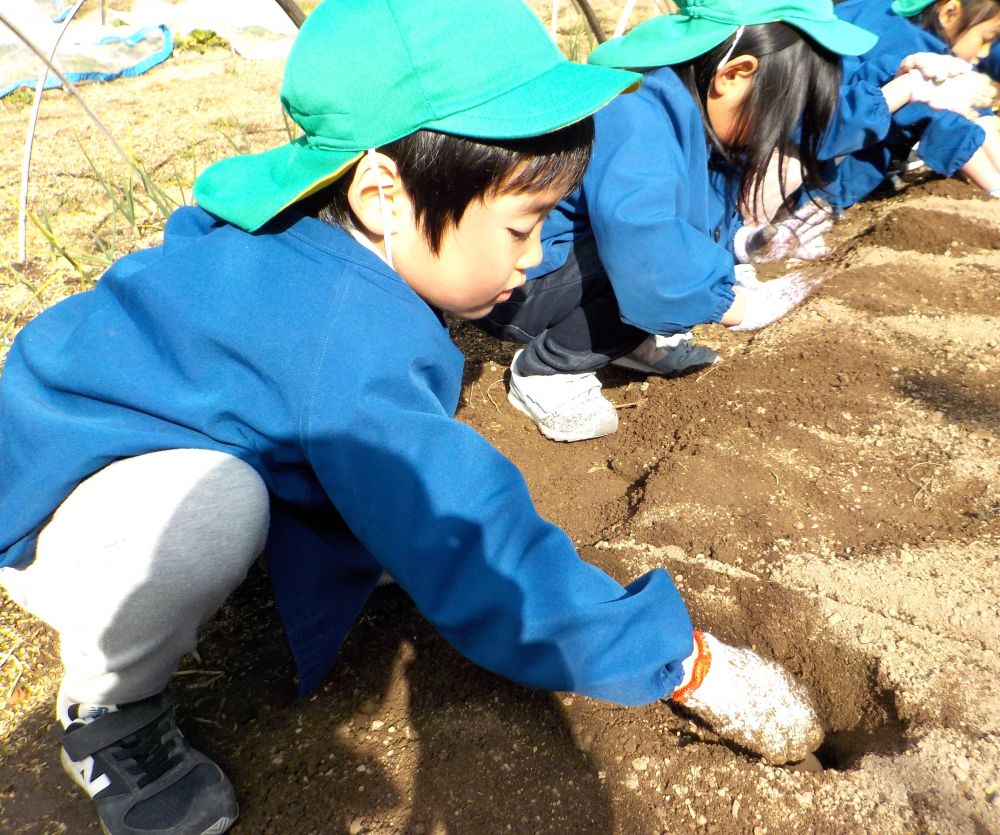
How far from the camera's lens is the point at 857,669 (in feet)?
4.39

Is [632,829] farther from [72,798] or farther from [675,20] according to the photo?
[675,20]

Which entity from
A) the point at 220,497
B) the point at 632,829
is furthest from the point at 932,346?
the point at 220,497

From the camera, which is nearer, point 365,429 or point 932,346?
point 365,429

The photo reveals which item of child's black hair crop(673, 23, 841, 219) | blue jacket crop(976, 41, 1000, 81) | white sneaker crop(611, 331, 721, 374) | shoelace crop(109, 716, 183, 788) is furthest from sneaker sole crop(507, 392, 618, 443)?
blue jacket crop(976, 41, 1000, 81)

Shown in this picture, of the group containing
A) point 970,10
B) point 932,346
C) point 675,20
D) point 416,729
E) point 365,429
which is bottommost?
point 932,346

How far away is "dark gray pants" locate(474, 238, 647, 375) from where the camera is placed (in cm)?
194

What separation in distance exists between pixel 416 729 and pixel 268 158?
100 cm

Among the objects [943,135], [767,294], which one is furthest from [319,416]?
[943,135]

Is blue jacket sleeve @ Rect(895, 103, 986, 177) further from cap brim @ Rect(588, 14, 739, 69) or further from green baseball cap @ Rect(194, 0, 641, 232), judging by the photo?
green baseball cap @ Rect(194, 0, 641, 232)

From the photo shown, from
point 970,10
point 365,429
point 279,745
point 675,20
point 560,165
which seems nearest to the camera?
point 365,429

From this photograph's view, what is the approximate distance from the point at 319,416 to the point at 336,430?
30mm

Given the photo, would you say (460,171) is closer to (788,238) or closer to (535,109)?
(535,109)

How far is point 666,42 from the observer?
73.5 inches

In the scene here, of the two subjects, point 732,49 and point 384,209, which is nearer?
point 384,209
